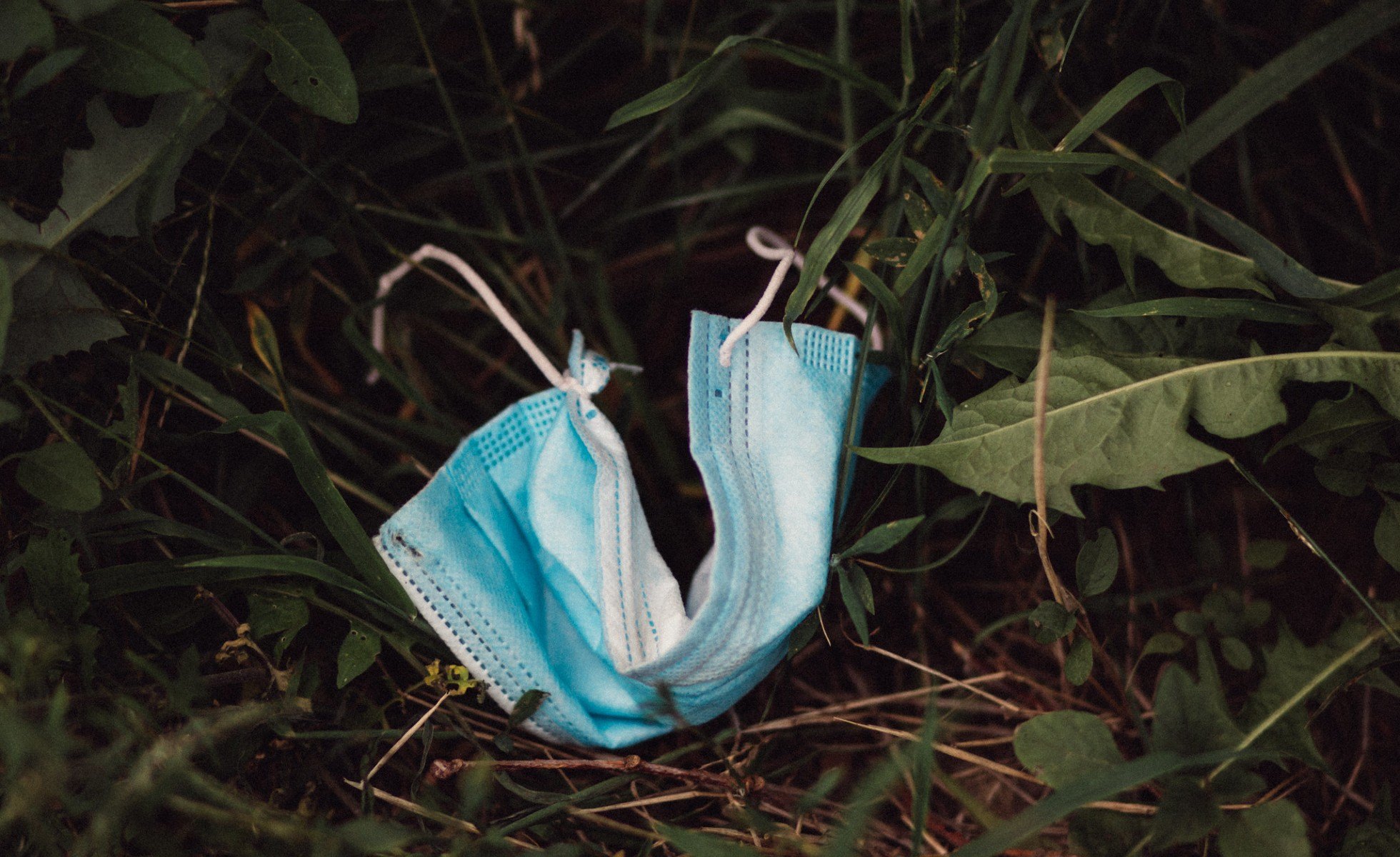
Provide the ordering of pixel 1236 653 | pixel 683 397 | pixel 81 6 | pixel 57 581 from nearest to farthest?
pixel 81 6
pixel 57 581
pixel 1236 653
pixel 683 397

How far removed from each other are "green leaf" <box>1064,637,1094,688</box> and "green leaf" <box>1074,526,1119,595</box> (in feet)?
0.16

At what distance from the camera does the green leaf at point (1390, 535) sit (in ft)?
2.24

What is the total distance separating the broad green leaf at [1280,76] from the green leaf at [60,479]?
994 millimetres

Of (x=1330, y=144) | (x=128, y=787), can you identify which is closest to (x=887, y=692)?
(x=128, y=787)

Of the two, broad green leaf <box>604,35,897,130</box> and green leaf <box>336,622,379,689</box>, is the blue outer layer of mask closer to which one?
green leaf <box>336,622,379,689</box>

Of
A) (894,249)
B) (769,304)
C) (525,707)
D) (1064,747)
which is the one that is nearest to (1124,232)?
(894,249)

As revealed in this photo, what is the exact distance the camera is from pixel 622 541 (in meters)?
0.75

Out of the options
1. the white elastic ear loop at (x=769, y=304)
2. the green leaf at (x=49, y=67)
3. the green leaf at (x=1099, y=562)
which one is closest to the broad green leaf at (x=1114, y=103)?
the white elastic ear loop at (x=769, y=304)

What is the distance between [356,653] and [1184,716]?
666 mm

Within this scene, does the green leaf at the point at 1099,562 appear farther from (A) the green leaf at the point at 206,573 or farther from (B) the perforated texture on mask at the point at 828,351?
(A) the green leaf at the point at 206,573

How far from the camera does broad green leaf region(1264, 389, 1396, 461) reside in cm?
68

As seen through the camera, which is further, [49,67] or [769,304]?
[769,304]

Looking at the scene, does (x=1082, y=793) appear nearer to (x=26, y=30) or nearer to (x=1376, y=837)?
(x=1376, y=837)

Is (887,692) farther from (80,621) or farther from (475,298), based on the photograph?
(80,621)
